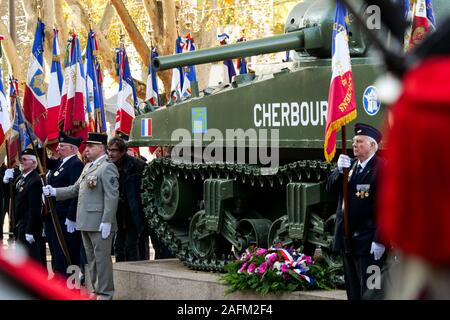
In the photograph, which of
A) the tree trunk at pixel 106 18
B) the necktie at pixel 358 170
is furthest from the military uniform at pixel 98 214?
the tree trunk at pixel 106 18

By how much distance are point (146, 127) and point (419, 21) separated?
4.44 meters

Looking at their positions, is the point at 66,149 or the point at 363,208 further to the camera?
the point at 66,149

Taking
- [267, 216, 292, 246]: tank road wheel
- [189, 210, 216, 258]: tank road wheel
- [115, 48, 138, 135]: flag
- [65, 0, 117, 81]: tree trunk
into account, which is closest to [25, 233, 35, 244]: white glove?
[189, 210, 216, 258]: tank road wheel

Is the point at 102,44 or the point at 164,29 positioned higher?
the point at 164,29

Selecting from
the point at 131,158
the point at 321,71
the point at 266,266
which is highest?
the point at 321,71

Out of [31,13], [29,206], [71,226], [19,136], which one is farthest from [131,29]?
[71,226]

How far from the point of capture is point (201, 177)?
1255 centimetres

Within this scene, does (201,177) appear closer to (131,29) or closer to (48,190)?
(48,190)

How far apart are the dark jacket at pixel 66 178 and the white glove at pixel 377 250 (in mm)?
4933

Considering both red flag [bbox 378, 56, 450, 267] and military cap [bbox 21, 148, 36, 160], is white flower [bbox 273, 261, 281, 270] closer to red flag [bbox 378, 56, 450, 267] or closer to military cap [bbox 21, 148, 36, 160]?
military cap [bbox 21, 148, 36, 160]

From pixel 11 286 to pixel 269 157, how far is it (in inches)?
370

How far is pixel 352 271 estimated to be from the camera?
351 inches
